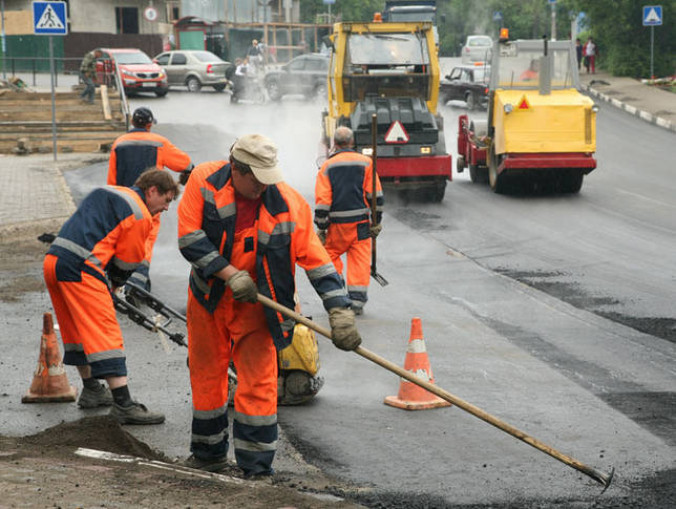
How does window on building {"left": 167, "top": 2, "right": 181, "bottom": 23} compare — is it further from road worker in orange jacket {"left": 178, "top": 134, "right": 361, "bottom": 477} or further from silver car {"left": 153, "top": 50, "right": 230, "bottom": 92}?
road worker in orange jacket {"left": 178, "top": 134, "right": 361, "bottom": 477}

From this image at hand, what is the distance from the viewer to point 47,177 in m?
20.0

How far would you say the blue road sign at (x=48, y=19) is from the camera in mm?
21297

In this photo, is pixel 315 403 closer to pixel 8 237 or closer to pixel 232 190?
pixel 232 190

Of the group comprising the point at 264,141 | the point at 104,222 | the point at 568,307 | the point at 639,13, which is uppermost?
the point at 639,13

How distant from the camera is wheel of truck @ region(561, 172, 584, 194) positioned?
17.9 meters

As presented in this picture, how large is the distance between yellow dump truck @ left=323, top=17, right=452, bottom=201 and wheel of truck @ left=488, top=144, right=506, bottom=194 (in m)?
1.16

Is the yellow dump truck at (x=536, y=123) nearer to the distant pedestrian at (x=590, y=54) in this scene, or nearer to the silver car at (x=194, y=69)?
the silver car at (x=194, y=69)

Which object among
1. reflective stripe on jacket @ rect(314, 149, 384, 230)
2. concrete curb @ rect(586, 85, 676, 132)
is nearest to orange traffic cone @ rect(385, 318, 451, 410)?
reflective stripe on jacket @ rect(314, 149, 384, 230)

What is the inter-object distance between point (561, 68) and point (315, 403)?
12690mm

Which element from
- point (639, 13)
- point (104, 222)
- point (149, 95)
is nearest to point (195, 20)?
point (149, 95)

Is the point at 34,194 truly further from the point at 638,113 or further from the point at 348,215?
the point at 638,113

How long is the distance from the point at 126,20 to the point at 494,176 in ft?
141

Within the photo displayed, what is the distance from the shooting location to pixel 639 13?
38.5 meters

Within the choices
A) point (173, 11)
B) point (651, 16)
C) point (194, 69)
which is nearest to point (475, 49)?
point (194, 69)
